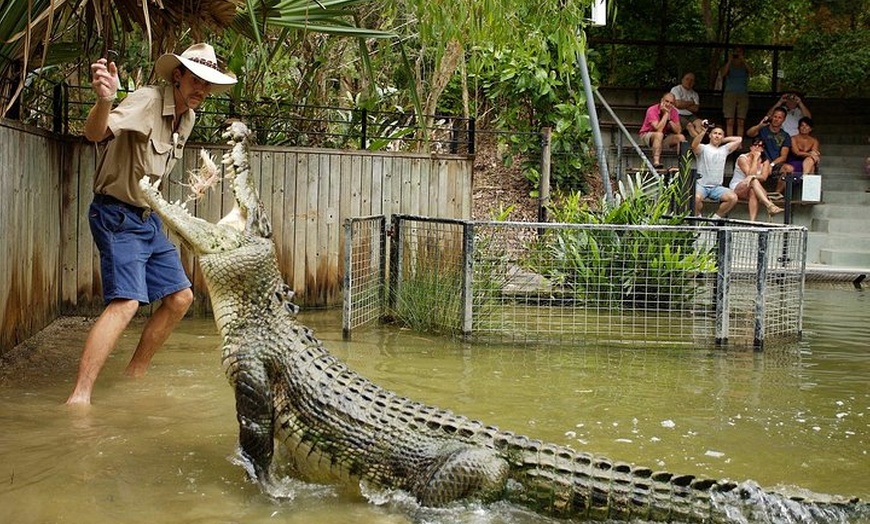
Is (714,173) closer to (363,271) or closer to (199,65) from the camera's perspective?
(363,271)

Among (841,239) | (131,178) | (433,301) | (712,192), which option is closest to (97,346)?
(131,178)

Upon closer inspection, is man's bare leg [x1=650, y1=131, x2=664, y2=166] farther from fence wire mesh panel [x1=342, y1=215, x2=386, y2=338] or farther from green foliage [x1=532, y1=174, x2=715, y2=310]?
fence wire mesh panel [x1=342, y1=215, x2=386, y2=338]

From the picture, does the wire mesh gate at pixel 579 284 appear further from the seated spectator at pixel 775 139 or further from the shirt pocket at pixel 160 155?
the seated spectator at pixel 775 139

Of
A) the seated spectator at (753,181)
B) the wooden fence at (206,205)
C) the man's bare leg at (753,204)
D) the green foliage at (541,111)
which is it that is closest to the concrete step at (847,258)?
the seated spectator at (753,181)

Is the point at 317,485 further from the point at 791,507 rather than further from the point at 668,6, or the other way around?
the point at 668,6

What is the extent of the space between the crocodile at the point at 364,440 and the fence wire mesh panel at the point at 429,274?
3385 millimetres

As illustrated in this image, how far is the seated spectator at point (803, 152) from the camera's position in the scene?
14.9 m

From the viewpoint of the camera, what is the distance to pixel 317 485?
13.9 feet

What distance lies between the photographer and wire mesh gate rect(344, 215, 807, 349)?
773cm

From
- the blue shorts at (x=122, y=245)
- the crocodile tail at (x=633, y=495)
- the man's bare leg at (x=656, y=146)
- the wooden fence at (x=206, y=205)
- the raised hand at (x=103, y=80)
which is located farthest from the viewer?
the man's bare leg at (x=656, y=146)

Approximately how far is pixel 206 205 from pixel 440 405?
368 cm

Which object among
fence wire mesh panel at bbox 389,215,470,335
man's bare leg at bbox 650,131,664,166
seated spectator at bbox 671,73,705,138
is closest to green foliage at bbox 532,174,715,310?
fence wire mesh panel at bbox 389,215,470,335

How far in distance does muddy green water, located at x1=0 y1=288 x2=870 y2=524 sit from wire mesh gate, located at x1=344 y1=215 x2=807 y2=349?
25 centimetres

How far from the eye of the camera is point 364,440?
405 centimetres
